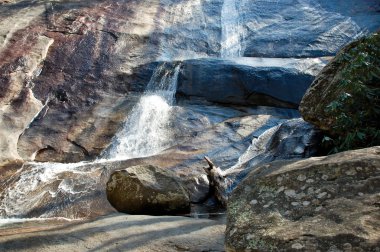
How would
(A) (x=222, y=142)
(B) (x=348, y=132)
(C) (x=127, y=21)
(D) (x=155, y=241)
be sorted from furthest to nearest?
(C) (x=127, y=21) → (A) (x=222, y=142) → (B) (x=348, y=132) → (D) (x=155, y=241)

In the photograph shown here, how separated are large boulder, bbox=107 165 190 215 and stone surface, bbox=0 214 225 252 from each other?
1095mm

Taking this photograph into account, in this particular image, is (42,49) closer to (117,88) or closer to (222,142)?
(117,88)

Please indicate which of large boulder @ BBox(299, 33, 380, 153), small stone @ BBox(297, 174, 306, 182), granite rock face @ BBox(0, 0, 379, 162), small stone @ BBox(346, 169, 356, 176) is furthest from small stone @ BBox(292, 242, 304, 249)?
granite rock face @ BBox(0, 0, 379, 162)

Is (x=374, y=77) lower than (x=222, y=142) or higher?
higher

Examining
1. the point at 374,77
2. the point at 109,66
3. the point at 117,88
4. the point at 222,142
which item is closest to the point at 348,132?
the point at 374,77

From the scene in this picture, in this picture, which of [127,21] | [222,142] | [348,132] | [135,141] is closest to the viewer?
[348,132]

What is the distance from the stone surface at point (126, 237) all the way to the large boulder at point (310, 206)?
1.17 m

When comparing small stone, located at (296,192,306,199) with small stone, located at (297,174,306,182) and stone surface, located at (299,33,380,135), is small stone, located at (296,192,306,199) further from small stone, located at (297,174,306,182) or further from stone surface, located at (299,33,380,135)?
stone surface, located at (299,33,380,135)

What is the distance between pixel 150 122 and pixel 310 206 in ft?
27.0

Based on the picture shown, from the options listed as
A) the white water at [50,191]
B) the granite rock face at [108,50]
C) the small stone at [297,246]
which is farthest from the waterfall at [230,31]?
the small stone at [297,246]

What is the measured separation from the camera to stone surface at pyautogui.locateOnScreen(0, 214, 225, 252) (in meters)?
4.42

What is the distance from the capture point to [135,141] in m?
10.5

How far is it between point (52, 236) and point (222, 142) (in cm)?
556

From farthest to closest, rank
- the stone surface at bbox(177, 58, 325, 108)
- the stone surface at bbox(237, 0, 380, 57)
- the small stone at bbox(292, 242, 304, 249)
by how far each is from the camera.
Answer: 1. the stone surface at bbox(237, 0, 380, 57)
2. the stone surface at bbox(177, 58, 325, 108)
3. the small stone at bbox(292, 242, 304, 249)
